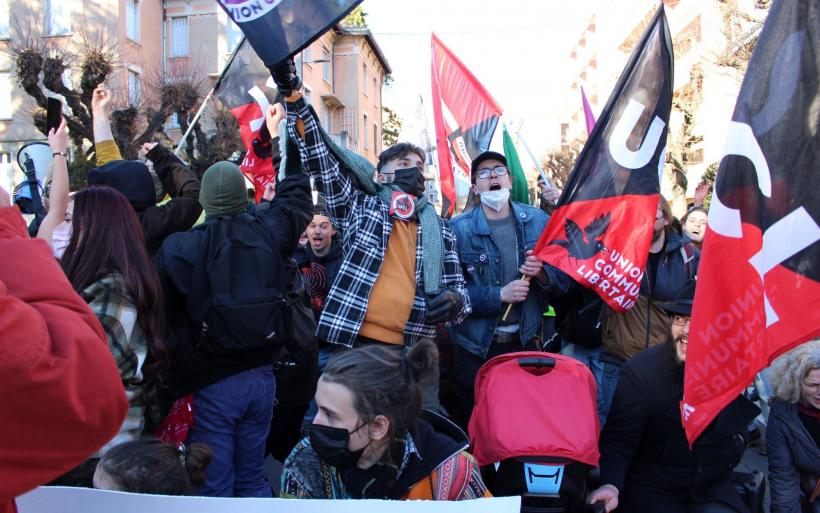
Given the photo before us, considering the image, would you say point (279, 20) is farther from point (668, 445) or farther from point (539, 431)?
point (668, 445)

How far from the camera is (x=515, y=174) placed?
633 centimetres

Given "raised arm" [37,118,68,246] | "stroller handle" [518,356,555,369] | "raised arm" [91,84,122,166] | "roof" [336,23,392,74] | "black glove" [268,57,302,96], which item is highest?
"roof" [336,23,392,74]

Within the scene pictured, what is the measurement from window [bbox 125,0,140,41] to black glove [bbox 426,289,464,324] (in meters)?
26.1

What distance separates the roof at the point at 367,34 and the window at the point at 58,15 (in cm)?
1267

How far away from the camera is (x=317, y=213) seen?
18.0ft

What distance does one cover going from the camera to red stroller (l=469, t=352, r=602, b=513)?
2836 mm

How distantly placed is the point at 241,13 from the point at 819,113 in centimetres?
216

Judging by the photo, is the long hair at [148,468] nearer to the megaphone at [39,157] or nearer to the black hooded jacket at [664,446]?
the black hooded jacket at [664,446]

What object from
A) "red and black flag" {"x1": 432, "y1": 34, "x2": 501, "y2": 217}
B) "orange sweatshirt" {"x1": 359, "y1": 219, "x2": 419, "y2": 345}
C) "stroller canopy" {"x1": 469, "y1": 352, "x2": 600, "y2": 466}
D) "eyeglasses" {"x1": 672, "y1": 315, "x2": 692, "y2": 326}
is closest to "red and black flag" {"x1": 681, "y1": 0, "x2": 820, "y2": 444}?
"stroller canopy" {"x1": 469, "y1": 352, "x2": 600, "y2": 466}

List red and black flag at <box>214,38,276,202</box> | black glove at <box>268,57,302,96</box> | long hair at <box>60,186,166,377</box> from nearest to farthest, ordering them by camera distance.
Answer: long hair at <box>60,186,166,377</box>
black glove at <box>268,57,302,96</box>
red and black flag at <box>214,38,276,202</box>

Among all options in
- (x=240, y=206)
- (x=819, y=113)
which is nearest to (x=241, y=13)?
(x=240, y=206)

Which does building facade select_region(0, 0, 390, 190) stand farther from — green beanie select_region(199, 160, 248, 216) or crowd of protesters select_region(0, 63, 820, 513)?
green beanie select_region(199, 160, 248, 216)

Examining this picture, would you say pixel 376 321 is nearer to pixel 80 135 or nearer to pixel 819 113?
pixel 819 113

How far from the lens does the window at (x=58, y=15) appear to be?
2409 cm
